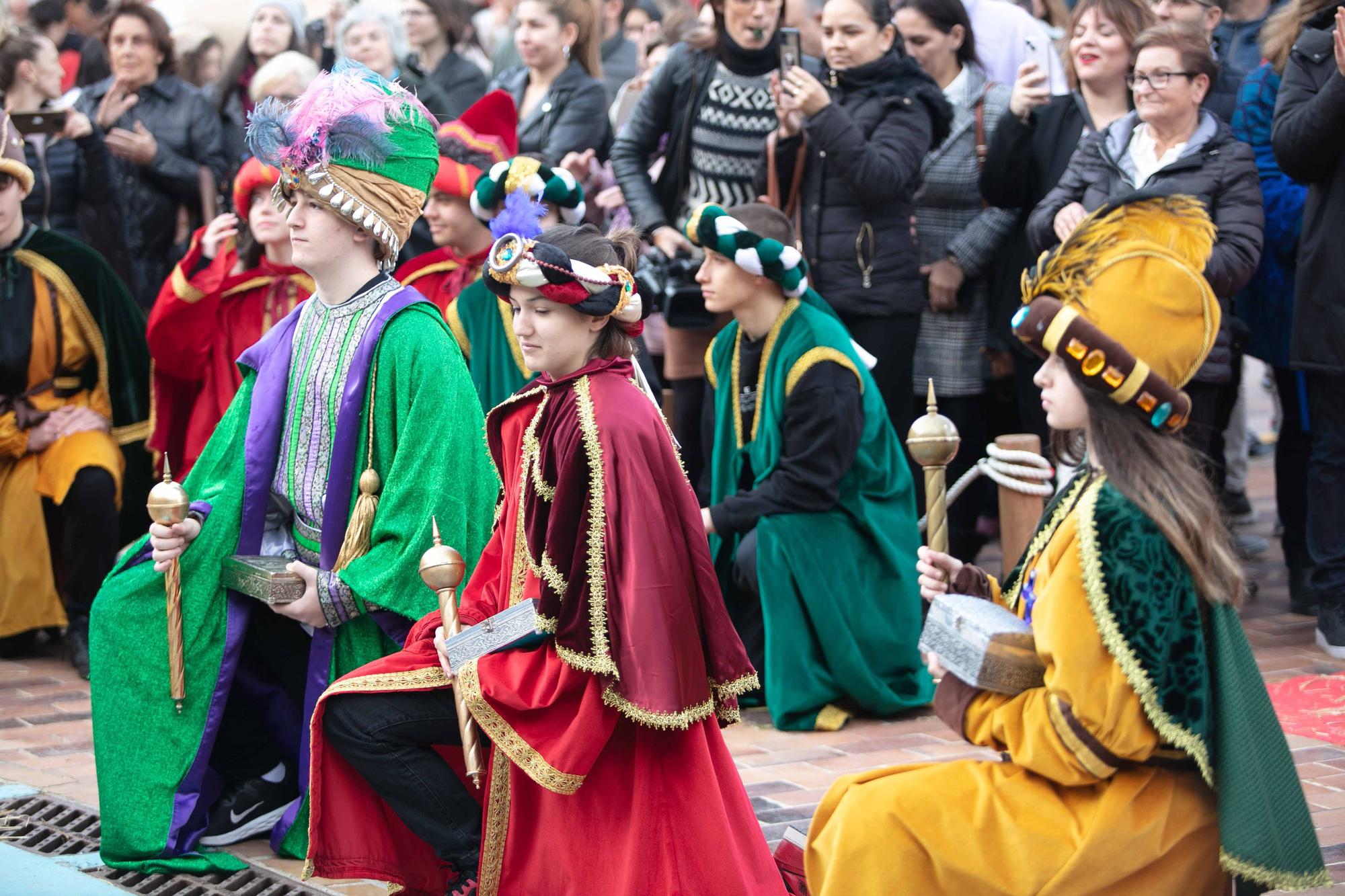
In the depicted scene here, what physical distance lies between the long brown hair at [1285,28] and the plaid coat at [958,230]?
115cm

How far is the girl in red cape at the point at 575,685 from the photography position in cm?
342

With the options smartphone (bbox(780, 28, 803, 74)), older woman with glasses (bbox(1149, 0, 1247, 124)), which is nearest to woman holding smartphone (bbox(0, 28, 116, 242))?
smartphone (bbox(780, 28, 803, 74))

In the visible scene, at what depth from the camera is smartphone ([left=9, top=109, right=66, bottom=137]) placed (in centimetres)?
712

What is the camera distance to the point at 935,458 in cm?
333

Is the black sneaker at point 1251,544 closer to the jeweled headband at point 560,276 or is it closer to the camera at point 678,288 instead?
the camera at point 678,288

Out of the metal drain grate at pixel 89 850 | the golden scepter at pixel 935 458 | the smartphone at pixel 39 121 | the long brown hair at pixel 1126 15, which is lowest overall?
the metal drain grate at pixel 89 850

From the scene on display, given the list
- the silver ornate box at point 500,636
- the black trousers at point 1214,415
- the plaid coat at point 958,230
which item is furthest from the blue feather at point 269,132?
the plaid coat at point 958,230

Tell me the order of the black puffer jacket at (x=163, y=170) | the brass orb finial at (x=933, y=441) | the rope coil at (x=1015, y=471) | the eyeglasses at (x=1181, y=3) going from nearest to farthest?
the brass orb finial at (x=933, y=441) < the rope coil at (x=1015, y=471) < the eyeglasses at (x=1181, y=3) < the black puffer jacket at (x=163, y=170)

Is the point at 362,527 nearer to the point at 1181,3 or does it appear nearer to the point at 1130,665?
the point at 1130,665

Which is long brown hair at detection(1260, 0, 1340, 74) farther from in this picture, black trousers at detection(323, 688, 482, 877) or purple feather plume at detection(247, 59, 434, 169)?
black trousers at detection(323, 688, 482, 877)

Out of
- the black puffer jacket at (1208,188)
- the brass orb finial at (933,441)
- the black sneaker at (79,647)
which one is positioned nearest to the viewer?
the brass orb finial at (933,441)

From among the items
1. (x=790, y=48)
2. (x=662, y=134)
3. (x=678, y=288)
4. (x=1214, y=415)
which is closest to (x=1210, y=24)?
(x=1214, y=415)

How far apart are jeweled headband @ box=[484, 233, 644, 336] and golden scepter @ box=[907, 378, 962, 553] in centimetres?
73

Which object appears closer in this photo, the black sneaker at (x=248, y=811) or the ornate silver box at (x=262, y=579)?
the ornate silver box at (x=262, y=579)
